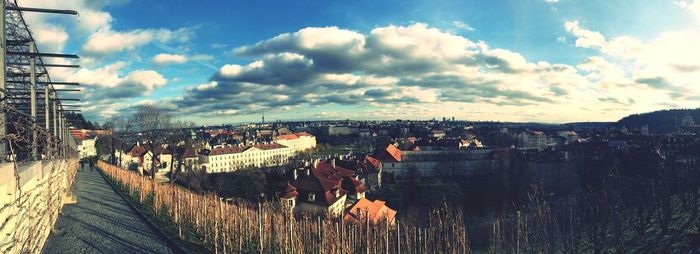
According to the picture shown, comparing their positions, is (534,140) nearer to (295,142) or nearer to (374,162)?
(295,142)

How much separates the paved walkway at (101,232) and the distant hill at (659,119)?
14110cm

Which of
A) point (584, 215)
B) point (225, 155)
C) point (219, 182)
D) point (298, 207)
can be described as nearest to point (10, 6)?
point (298, 207)

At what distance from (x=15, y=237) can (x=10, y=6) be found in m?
6.42

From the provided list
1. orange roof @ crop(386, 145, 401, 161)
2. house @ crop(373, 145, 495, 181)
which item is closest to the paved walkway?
house @ crop(373, 145, 495, 181)

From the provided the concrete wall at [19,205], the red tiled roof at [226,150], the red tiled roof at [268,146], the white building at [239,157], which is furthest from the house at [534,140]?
the concrete wall at [19,205]

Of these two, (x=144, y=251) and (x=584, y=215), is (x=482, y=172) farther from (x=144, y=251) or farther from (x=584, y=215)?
(x=144, y=251)

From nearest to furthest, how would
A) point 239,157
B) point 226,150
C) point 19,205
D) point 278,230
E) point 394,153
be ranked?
point 19,205, point 278,230, point 394,153, point 226,150, point 239,157

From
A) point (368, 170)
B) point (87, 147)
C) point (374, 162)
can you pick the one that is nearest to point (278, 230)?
point (368, 170)

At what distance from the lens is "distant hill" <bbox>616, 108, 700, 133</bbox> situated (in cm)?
12491

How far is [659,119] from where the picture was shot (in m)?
139

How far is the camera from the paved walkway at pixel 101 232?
11.3 m

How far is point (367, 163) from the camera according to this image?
6388cm

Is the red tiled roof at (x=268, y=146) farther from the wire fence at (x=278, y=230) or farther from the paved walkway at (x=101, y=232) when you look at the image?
the wire fence at (x=278, y=230)

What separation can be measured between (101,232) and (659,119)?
6488 inches
